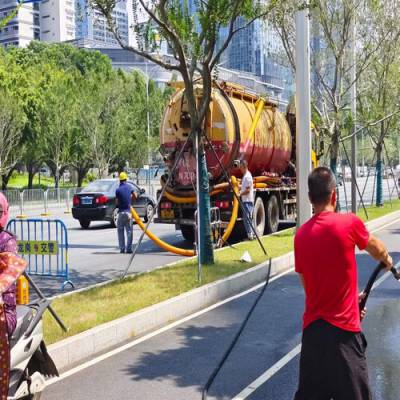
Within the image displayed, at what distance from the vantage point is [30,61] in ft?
167

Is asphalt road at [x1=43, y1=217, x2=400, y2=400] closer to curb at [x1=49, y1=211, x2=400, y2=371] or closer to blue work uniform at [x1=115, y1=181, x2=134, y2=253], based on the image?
curb at [x1=49, y1=211, x2=400, y2=371]

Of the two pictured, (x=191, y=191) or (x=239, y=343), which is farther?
(x=191, y=191)

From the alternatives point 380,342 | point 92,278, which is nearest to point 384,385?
point 380,342

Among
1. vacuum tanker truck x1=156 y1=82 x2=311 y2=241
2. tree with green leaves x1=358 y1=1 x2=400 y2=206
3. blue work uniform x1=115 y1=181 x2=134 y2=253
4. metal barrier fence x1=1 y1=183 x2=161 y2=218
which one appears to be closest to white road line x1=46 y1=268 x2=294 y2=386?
blue work uniform x1=115 y1=181 x2=134 y2=253

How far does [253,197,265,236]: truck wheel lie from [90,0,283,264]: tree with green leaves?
5.15m

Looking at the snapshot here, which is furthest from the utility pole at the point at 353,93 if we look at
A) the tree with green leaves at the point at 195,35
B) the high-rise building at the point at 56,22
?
the high-rise building at the point at 56,22

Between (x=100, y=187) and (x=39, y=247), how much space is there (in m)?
10.7

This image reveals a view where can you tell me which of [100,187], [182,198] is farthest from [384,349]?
[100,187]

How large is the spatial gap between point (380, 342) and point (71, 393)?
3242mm

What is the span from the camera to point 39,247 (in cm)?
941

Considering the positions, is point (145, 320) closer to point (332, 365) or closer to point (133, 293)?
point (133, 293)

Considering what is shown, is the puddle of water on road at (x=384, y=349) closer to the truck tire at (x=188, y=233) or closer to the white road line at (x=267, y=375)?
the white road line at (x=267, y=375)

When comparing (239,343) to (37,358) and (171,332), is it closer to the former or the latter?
(171,332)

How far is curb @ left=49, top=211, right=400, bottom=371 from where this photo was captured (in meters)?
6.16
